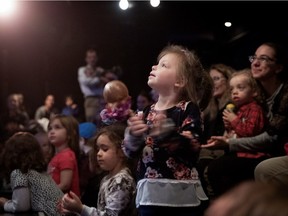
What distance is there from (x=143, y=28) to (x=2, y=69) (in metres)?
2.58

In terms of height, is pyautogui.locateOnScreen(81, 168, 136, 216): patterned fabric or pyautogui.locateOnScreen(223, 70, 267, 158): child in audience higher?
pyautogui.locateOnScreen(223, 70, 267, 158): child in audience

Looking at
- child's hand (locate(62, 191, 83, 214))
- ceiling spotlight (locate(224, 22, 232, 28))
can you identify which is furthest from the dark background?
child's hand (locate(62, 191, 83, 214))

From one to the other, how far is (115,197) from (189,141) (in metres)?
0.77

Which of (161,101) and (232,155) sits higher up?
(161,101)

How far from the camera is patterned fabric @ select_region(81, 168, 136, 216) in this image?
2.83 m

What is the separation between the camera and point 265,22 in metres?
6.52

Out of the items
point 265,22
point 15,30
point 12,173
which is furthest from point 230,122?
point 15,30

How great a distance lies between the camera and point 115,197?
284cm

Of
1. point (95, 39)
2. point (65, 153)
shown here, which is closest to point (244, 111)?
point (65, 153)

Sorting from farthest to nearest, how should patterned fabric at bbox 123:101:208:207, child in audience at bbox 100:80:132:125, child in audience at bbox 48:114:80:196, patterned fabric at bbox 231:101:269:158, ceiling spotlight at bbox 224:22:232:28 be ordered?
ceiling spotlight at bbox 224:22:232:28 < child in audience at bbox 48:114:80:196 < patterned fabric at bbox 231:101:269:158 < child in audience at bbox 100:80:132:125 < patterned fabric at bbox 123:101:208:207

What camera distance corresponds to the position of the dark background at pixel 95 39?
304 inches

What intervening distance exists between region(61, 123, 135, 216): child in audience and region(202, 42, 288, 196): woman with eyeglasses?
0.68 meters

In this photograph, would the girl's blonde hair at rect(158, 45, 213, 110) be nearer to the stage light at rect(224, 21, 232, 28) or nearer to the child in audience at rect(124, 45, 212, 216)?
the child in audience at rect(124, 45, 212, 216)

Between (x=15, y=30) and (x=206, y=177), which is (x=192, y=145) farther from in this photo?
(x=15, y=30)
